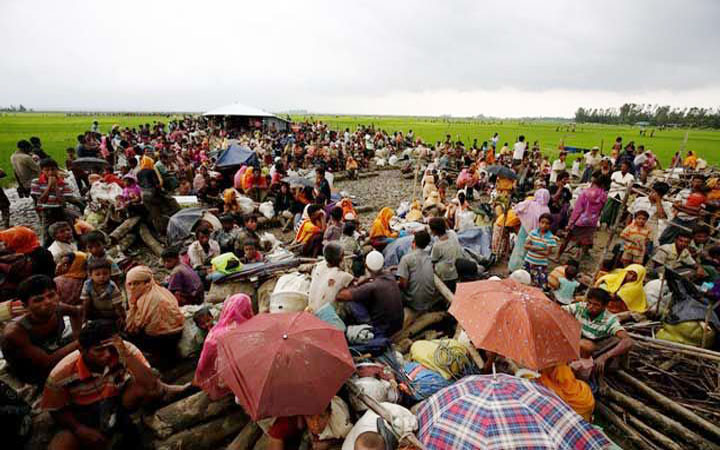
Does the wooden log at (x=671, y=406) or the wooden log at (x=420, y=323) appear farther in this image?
the wooden log at (x=420, y=323)

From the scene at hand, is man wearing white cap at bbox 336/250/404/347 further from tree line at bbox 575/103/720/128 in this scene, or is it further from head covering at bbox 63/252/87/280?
tree line at bbox 575/103/720/128

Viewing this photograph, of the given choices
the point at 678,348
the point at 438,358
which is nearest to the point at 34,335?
the point at 438,358

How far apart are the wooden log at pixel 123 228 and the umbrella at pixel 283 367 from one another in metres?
6.90

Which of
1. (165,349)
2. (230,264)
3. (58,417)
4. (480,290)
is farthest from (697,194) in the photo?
(58,417)

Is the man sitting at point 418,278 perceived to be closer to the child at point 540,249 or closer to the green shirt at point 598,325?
the green shirt at point 598,325

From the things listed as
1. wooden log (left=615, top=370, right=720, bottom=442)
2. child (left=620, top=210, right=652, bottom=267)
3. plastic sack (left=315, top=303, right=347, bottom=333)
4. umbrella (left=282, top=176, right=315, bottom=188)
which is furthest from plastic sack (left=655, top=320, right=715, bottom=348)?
umbrella (left=282, top=176, right=315, bottom=188)

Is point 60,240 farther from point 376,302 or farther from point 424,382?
point 424,382

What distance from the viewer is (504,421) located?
229cm

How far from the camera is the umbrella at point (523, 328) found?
117 inches

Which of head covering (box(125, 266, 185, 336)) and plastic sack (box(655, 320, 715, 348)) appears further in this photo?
plastic sack (box(655, 320, 715, 348))

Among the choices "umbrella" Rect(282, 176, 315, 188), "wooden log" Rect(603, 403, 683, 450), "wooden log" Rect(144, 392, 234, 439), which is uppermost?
"umbrella" Rect(282, 176, 315, 188)

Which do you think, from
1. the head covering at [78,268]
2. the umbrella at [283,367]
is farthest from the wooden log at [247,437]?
the head covering at [78,268]

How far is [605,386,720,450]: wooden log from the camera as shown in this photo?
3219mm

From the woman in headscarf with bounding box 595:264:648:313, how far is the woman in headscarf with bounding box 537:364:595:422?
2128 millimetres
